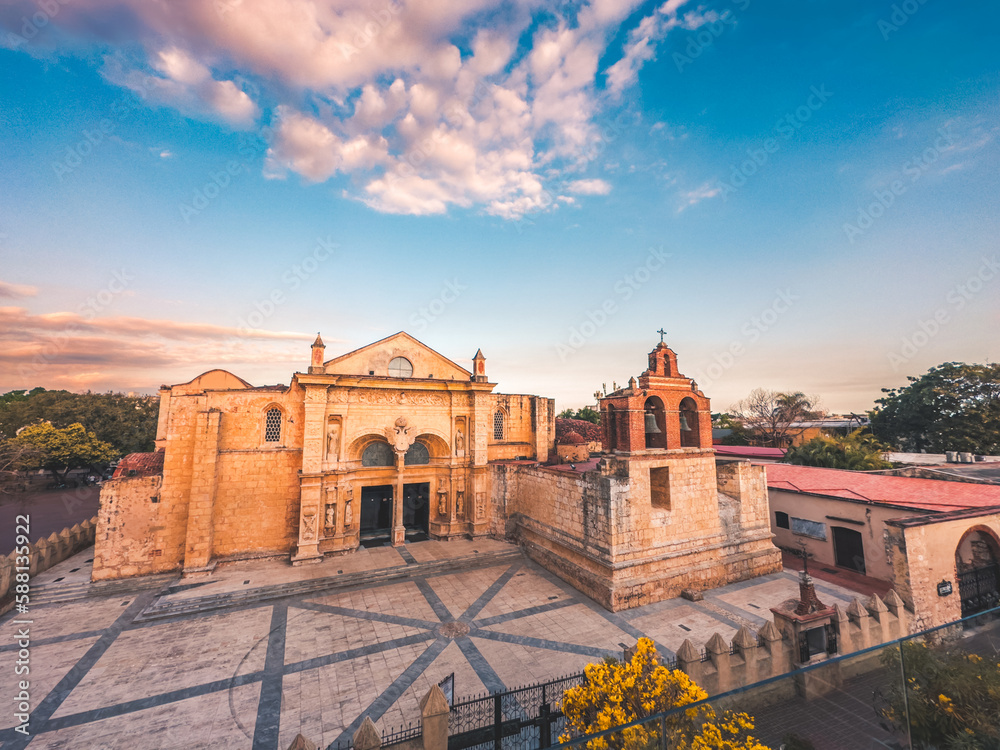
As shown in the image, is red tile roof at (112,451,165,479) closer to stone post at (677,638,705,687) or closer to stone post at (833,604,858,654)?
stone post at (677,638,705,687)

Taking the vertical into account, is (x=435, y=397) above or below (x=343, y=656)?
above

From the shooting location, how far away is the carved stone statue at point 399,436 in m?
20.8

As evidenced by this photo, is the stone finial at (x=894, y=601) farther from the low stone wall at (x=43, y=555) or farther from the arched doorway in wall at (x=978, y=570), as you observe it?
the low stone wall at (x=43, y=555)

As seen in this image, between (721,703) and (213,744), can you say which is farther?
(213,744)

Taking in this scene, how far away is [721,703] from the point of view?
6.81 meters

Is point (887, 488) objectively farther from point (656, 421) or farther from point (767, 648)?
point (767, 648)

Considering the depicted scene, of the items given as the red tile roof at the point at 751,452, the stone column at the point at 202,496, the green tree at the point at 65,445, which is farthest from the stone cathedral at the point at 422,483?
the green tree at the point at 65,445

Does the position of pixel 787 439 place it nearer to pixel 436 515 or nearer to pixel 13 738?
pixel 436 515

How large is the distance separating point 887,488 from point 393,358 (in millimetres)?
24113

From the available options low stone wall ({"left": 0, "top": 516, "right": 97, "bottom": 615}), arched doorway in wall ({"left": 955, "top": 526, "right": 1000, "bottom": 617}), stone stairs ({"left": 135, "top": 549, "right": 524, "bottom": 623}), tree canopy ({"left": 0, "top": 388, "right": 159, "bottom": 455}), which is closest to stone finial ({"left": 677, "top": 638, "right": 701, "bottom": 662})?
stone stairs ({"left": 135, "top": 549, "right": 524, "bottom": 623})

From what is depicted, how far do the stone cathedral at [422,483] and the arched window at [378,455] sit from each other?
0.07m

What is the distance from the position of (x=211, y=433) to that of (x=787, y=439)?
51360 millimetres

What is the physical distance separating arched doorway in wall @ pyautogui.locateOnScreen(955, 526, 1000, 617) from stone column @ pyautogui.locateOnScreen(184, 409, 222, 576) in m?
28.0

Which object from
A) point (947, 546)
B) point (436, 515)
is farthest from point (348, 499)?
point (947, 546)
